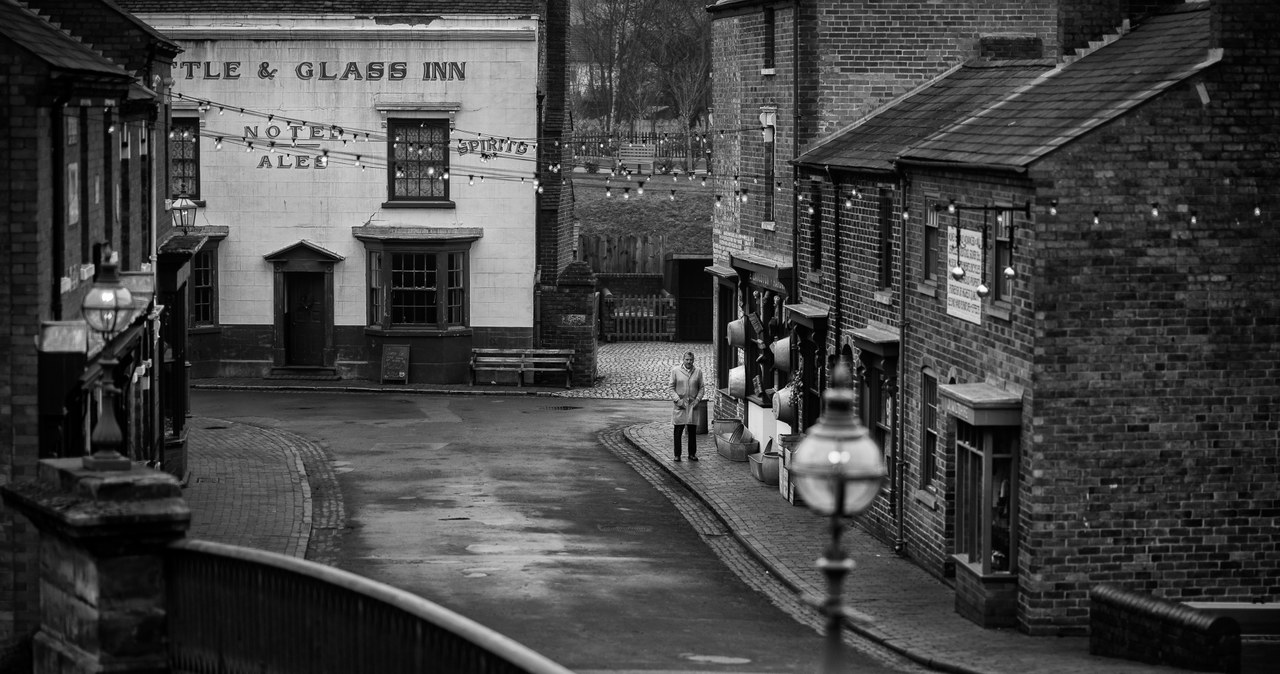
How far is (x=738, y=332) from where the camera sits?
32.3 m

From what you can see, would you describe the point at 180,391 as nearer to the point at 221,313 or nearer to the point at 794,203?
the point at 794,203

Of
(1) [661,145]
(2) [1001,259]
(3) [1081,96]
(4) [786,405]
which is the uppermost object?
(1) [661,145]

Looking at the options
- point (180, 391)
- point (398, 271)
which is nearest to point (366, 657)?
point (180, 391)

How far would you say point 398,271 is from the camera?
40.9 metres

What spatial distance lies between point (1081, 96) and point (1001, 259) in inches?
77.5

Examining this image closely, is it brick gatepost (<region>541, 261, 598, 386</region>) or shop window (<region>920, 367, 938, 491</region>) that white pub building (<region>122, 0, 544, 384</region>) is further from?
shop window (<region>920, 367, 938, 491</region>)

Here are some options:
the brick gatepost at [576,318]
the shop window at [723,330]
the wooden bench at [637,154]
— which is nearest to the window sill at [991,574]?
the shop window at [723,330]

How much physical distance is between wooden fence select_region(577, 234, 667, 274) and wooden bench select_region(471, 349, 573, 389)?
1126 cm

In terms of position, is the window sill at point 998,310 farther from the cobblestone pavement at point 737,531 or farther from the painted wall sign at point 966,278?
the cobblestone pavement at point 737,531

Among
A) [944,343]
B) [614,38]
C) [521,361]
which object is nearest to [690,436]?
[944,343]

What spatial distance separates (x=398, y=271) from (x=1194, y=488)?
79.6 ft

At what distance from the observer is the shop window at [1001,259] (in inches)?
Answer: 785

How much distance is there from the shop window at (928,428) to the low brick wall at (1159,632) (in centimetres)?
456

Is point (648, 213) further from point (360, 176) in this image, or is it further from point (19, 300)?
point (19, 300)
